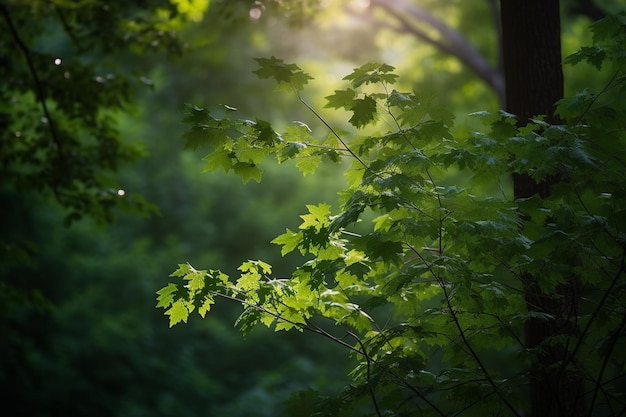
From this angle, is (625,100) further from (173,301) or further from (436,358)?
(436,358)

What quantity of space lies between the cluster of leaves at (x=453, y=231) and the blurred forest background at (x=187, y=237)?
19.5ft

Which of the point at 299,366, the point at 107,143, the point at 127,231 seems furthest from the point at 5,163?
the point at 127,231

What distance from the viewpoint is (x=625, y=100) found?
2.96 m

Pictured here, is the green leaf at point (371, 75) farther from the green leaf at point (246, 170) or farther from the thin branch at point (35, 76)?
the thin branch at point (35, 76)

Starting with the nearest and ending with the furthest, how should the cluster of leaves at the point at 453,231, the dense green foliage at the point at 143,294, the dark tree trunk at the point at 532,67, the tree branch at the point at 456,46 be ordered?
the cluster of leaves at the point at 453,231 < the dark tree trunk at the point at 532,67 < the tree branch at the point at 456,46 < the dense green foliage at the point at 143,294

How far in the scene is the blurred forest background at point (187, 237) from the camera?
38.7 ft

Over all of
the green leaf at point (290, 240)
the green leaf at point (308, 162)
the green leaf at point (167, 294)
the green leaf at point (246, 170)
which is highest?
the green leaf at point (308, 162)

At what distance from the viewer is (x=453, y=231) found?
116 inches

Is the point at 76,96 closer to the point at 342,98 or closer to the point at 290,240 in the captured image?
the point at 290,240

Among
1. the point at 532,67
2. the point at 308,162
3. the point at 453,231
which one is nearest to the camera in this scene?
the point at 453,231

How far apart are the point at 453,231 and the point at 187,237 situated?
13140 mm

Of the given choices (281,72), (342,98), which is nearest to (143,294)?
(281,72)

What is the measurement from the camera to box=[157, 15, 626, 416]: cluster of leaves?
2867mm

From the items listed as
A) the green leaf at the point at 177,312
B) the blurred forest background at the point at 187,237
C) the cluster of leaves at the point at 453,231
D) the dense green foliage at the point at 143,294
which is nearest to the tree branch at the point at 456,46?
the blurred forest background at the point at 187,237
